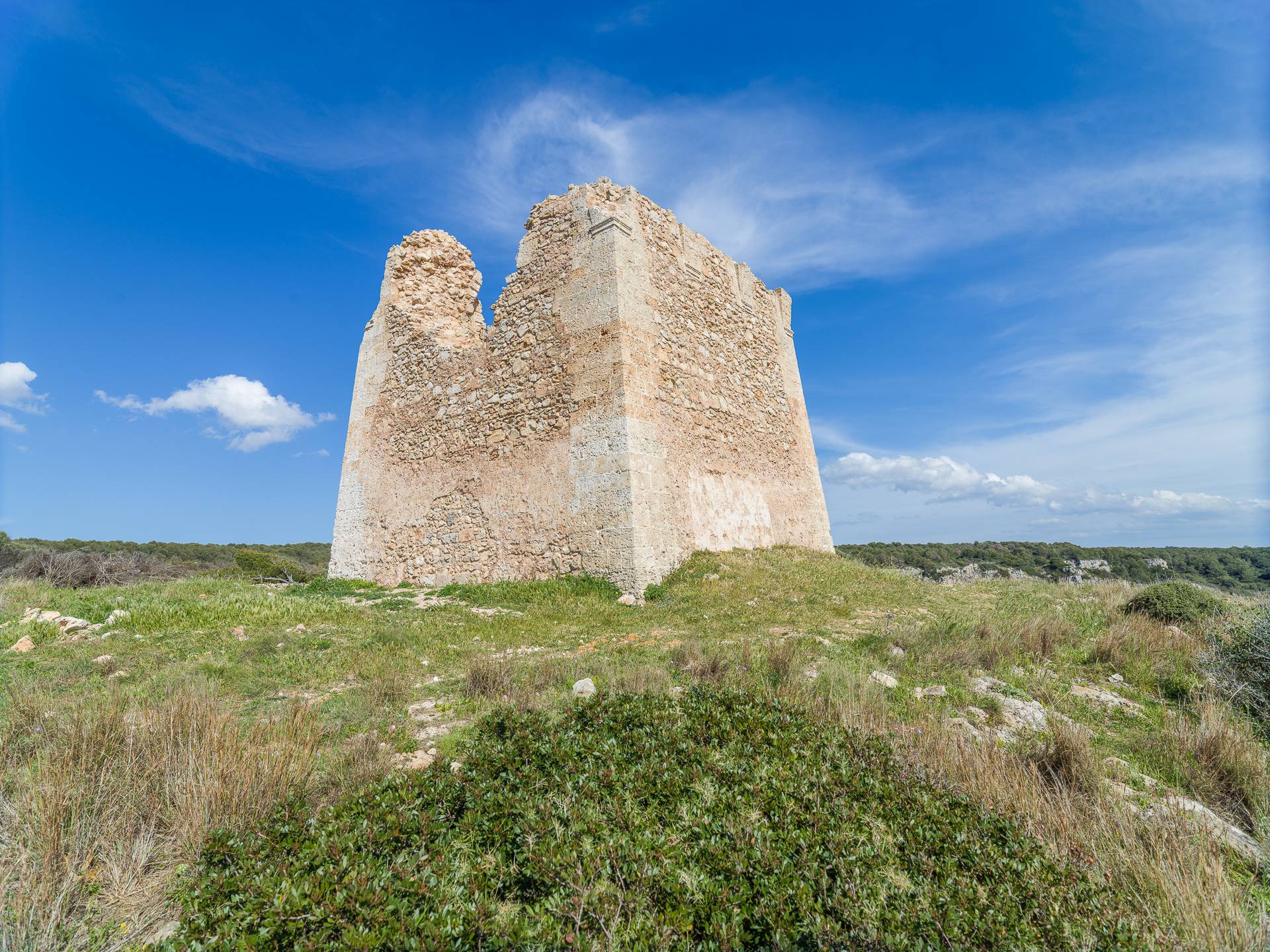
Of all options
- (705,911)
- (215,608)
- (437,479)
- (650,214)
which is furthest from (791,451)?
(705,911)

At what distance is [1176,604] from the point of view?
7309 mm

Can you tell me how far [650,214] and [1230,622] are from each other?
34.3ft

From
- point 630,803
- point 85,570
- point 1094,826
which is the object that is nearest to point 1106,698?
point 1094,826

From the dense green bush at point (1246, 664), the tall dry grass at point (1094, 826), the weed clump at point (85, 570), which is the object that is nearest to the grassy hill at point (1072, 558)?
the dense green bush at point (1246, 664)

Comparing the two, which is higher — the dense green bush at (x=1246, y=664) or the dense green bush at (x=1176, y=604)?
the dense green bush at (x=1176, y=604)

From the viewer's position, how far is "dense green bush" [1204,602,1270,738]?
14.9ft

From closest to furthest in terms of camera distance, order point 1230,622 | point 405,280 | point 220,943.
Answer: point 220,943, point 1230,622, point 405,280

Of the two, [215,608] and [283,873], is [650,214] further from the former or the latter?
[283,873]

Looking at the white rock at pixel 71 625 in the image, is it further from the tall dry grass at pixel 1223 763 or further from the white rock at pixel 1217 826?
the tall dry grass at pixel 1223 763

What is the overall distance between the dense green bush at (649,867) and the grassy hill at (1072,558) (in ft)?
56.6

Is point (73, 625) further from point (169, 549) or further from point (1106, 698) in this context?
point (169, 549)

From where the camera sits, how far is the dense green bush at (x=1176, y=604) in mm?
7133

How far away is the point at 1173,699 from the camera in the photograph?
5.05 m

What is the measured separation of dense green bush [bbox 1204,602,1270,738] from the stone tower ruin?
6359mm
